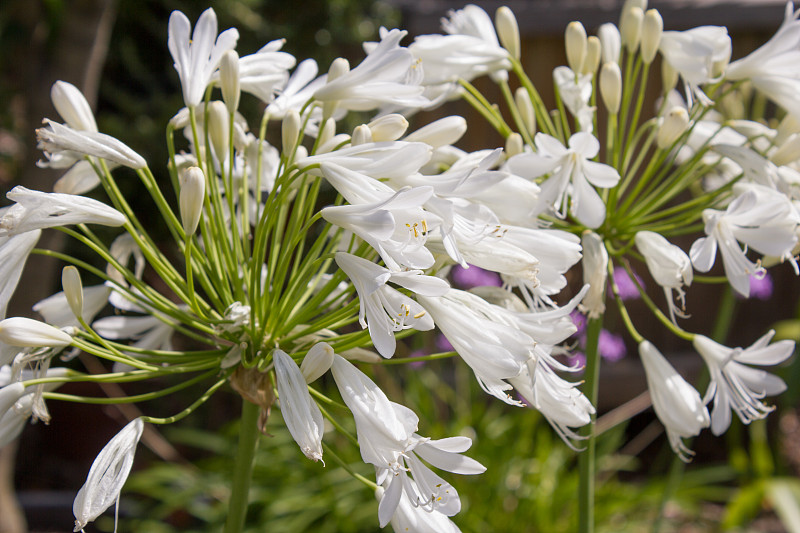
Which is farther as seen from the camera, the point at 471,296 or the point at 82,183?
the point at 82,183

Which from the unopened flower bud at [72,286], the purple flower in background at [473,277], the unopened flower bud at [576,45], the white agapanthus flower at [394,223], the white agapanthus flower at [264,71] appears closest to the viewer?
the white agapanthus flower at [394,223]

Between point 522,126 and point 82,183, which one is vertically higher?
point 82,183

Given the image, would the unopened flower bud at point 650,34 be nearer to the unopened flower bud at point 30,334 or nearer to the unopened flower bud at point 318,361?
the unopened flower bud at point 318,361

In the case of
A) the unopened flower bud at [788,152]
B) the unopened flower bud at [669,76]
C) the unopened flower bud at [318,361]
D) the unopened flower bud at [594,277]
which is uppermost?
the unopened flower bud at [669,76]

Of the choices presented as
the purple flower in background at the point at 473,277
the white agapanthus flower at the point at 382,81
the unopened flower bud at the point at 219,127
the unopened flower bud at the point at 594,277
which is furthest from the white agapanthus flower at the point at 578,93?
the purple flower in background at the point at 473,277

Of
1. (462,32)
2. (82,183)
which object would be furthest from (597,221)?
(82,183)

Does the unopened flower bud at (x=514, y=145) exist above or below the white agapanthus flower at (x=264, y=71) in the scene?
below

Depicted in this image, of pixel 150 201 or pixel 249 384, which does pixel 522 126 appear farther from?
pixel 150 201

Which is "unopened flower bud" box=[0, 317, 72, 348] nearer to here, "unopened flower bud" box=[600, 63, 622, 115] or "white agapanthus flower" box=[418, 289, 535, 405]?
"white agapanthus flower" box=[418, 289, 535, 405]
